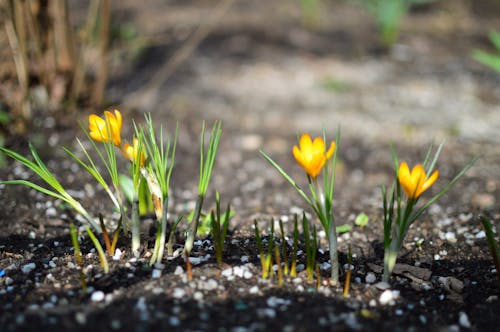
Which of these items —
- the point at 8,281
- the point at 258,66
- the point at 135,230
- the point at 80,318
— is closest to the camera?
the point at 80,318

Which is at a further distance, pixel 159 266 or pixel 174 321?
pixel 159 266

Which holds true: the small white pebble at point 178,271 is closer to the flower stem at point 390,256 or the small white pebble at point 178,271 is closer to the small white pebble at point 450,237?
the flower stem at point 390,256

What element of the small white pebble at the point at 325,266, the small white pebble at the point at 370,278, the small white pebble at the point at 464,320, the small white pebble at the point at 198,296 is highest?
the small white pebble at the point at 198,296

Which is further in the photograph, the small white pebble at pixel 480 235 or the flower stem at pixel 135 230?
the small white pebble at pixel 480 235

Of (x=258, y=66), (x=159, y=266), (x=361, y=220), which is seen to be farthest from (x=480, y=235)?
(x=258, y=66)

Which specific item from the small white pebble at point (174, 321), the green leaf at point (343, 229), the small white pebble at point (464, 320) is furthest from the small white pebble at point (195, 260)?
the small white pebble at point (464, 320)

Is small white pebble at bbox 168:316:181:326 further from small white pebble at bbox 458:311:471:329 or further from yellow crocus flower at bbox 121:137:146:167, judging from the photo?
small white pebble at bbox 458:311:471:329

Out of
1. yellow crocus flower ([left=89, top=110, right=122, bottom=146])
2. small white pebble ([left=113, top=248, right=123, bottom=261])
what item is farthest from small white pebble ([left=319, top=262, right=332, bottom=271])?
yellow crocus flower ([left=89, top=110, right=122, bottom=146])

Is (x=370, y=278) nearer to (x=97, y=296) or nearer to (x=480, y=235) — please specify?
(x=480, y=235)

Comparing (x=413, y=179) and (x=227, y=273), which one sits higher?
(x=413, y=179)
